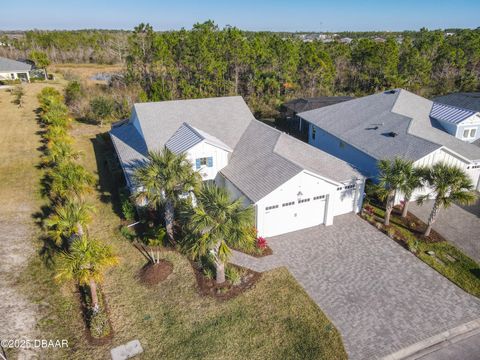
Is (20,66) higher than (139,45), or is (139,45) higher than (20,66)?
(139,45)

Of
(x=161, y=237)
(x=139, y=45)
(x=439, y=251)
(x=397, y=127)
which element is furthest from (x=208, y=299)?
(x=139, y=45)

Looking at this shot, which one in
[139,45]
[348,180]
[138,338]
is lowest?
[138,338]

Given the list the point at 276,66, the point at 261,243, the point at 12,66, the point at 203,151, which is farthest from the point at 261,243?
the point at 12,66

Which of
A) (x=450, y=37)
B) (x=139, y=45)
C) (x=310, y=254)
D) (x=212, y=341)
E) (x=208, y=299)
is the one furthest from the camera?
(x=450, y=37)

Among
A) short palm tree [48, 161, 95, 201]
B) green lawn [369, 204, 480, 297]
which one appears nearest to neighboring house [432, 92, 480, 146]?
green lawn [369, 204, 480, 297]

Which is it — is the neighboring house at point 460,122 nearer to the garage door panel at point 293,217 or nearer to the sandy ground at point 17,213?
the garage door panel at point 293,217

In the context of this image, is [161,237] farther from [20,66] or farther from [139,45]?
[20,66]
